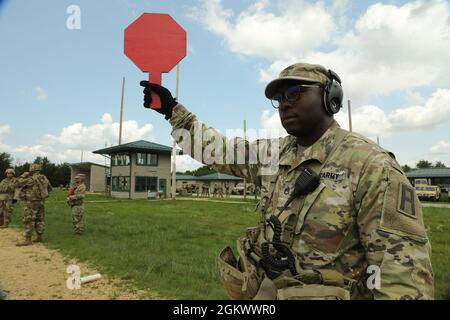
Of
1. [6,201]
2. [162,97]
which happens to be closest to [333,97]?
[162,97]

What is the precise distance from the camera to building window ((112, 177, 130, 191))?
35.1 meters

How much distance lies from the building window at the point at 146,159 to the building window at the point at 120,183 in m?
2.21

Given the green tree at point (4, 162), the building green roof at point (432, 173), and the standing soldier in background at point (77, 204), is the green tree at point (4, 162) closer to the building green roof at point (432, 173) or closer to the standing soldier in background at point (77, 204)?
the standing soldier in background at point (77, 204)

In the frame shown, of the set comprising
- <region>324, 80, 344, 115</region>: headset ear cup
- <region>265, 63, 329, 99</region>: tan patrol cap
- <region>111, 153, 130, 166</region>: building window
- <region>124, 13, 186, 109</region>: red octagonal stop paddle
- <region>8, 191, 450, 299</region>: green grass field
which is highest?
<region>111, 153, 130, 166</region>: building window

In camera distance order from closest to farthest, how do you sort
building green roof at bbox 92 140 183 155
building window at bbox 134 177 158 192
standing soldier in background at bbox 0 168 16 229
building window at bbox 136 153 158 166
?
standing soldier in background at bbox 0 168 16 229
building green roof at bbox 92 140 183 155
building window at bbox 134 177 158 192
building window at bbox 136 153 158 166

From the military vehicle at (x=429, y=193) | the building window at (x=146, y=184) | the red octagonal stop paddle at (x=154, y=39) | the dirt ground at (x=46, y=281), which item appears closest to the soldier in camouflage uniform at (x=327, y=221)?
the red octagonal stop paddle at (x=154, y=39)

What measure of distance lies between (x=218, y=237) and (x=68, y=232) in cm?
535

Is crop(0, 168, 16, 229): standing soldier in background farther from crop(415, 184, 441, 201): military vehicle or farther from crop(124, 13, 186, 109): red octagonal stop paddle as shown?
crop(415, 184, 441, 201): military vehicle

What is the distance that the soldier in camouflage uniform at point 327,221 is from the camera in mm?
1488

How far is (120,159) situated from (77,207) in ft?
85.5

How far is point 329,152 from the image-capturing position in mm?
1859

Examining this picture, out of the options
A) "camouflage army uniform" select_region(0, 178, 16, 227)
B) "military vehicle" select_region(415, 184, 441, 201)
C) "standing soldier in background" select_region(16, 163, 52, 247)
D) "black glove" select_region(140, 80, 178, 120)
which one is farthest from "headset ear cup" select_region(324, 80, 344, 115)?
"military vehicle" select_region(415, 184, 441, 201)

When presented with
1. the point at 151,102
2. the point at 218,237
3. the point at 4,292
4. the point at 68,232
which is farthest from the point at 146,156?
the point at 151,102

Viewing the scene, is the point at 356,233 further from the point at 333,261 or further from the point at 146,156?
the point at 146,156
